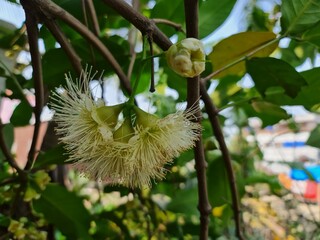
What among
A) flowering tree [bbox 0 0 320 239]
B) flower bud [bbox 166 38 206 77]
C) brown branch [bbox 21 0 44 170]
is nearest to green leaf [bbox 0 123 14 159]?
flowering tree [bbox 0 0 320 239]

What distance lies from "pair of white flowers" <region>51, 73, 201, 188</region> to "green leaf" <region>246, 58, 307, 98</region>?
5.4 inches

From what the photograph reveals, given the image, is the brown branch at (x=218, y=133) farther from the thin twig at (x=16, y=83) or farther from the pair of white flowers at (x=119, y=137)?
the thin twig at (x=16, y=83)

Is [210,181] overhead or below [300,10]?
below

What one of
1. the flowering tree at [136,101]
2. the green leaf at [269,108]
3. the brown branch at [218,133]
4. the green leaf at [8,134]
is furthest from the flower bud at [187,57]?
the green leaf at [8,134]

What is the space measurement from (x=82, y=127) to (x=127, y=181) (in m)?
0.06

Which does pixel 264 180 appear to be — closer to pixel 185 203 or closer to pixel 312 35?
pixel 185 203

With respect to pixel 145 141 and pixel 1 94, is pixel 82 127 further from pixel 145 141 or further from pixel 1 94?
pixel 1 94

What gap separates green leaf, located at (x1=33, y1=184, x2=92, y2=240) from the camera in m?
0.62

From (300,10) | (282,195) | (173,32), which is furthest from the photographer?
(282,195)

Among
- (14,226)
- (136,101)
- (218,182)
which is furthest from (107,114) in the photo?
(218,182)

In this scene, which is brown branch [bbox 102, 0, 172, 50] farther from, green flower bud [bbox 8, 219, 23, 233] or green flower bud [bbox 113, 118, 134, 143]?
green flower bud [bbox 8, 219, 23, 233]

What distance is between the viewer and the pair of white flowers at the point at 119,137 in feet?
1.24

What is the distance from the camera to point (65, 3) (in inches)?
21.4

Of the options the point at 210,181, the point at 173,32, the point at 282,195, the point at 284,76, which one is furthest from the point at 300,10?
the point at 282,195
